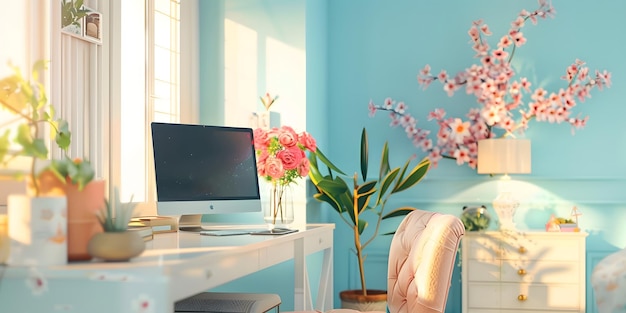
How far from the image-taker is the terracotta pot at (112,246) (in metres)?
2.22

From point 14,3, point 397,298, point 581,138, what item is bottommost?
point 397,298

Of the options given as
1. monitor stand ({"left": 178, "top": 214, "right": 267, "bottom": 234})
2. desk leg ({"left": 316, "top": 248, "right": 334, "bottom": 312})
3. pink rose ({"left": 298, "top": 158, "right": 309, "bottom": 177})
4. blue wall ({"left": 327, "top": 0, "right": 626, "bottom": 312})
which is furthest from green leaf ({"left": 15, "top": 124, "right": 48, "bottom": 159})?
blue wall ({"left": 327, "top": 0, "right": 626, "bottom": 312})

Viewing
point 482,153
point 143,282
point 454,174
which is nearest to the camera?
point 143,282

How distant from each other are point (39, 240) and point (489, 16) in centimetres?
384

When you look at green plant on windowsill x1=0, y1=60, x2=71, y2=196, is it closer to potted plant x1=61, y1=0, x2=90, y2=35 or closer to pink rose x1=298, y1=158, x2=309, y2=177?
potted plant x1=61, y1=0, x2=90, y2=35

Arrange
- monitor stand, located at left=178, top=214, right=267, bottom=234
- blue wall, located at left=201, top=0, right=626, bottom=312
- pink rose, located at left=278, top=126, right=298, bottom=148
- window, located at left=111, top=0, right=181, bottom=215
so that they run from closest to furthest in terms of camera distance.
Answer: monitor stand, located at left=178, top=214, right=267, bottom=234 < pink rose, located at left=278, top=126, right=298, bottom=148 < window, located at left=111, top=0, right=181, bottom=215 < blue wall, located at left=201, top=0, right=626, bottom=312

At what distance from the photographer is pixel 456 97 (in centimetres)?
533

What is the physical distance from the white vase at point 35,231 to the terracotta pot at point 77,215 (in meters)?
0.06

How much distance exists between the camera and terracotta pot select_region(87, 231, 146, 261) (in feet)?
7.27

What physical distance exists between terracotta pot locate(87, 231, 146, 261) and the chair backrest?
3.95 ft

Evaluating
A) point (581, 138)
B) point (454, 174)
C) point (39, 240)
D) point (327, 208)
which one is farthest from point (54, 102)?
point (581, 138)

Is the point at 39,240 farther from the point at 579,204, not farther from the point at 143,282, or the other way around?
the point at 579,204

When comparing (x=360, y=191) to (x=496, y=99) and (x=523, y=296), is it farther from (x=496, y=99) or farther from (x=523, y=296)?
(x=523, y=296)

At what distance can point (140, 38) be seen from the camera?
4141 mm
